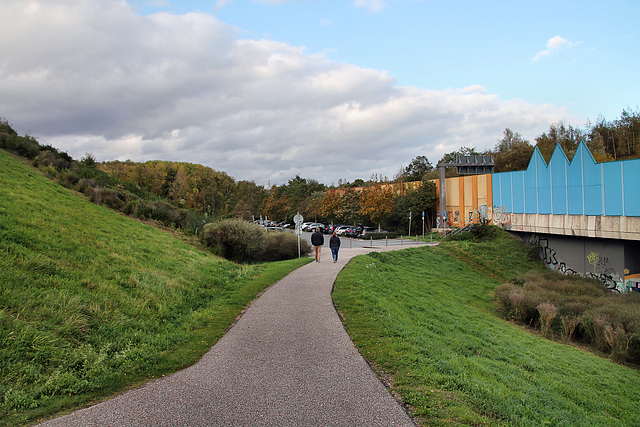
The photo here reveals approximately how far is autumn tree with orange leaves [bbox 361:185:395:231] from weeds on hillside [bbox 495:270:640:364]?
31.0 meters

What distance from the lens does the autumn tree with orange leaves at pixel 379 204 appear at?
2061 inches

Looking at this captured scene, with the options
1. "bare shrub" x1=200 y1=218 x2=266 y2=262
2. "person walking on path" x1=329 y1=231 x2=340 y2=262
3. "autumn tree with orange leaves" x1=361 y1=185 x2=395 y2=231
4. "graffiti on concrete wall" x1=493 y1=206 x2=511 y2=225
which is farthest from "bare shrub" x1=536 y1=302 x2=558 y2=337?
"autumn tree with orange leaves" x1=361 y1=185 x2=395 y2=231

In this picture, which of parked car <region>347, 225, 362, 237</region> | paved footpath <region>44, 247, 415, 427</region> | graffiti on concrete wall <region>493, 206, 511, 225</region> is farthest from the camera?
parked car <region>347, 225, 362, 237</region>

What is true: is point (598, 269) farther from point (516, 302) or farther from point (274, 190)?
point (274, 190)

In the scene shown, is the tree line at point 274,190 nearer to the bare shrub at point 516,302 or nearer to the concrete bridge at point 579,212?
the concrete bridge at point 579,212

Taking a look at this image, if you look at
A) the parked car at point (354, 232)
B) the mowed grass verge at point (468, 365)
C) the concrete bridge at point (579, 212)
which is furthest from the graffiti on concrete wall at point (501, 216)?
the mowed grass verge at point (468, 365)

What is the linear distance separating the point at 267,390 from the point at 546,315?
14523 mm

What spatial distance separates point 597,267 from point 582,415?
23.3m

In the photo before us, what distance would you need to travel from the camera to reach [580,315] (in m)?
16.1

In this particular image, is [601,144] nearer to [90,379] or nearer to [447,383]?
[447,383]

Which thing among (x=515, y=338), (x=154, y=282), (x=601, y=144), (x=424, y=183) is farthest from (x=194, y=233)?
(x=601, y=144)

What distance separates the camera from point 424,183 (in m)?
49.0

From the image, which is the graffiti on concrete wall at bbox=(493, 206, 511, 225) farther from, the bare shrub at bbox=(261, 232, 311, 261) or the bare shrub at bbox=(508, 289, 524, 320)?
the bare shrub at bbox=(261, 232, 311, 261)

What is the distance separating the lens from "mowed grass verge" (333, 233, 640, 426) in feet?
17.9
